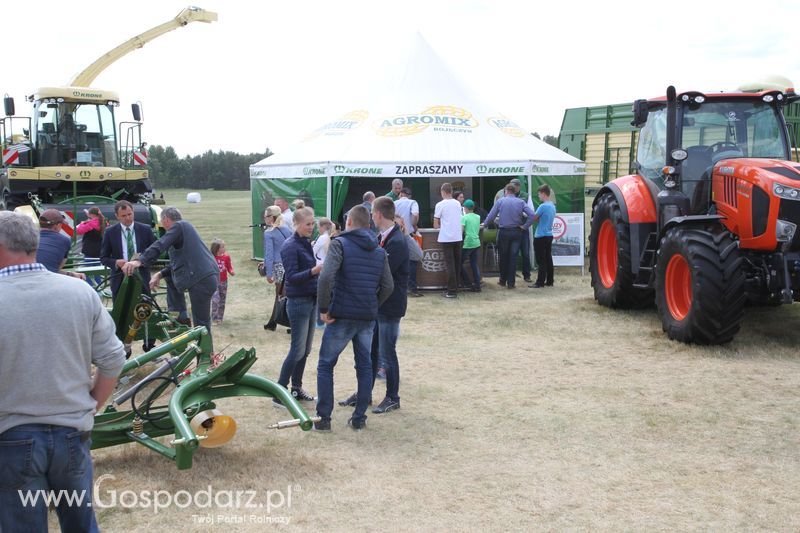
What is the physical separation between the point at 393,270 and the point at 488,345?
8.68 feet

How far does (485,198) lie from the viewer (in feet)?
59.4

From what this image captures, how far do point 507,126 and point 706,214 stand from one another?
298 inches

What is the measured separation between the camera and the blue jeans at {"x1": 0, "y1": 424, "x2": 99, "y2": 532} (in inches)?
112

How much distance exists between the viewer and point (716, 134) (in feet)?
28.8

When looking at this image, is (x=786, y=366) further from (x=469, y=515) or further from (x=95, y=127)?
(x=95, y=127)

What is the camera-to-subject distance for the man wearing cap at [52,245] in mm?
6461

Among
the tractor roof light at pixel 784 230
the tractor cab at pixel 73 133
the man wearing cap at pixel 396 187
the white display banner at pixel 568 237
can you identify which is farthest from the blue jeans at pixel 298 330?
the tractor cab at pixel 73 133

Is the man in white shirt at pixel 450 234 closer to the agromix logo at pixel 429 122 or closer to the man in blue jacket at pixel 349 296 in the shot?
the agromix logo at pixel 429 122

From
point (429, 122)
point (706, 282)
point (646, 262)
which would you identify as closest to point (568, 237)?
point (429, 122)

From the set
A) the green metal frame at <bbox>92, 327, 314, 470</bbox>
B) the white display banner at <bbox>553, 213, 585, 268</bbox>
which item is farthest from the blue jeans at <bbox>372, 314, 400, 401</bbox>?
the white display banner at <bbox>553, 213, 585, 268</bbox>

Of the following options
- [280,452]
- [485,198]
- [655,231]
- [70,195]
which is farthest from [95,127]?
[280,452]

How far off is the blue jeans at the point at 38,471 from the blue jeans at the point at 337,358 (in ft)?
8.70

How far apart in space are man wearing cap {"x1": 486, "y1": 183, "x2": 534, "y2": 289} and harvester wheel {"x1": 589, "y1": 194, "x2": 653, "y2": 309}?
1.55 meters

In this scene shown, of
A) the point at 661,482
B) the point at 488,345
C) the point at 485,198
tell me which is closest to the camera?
the point at 661,482
